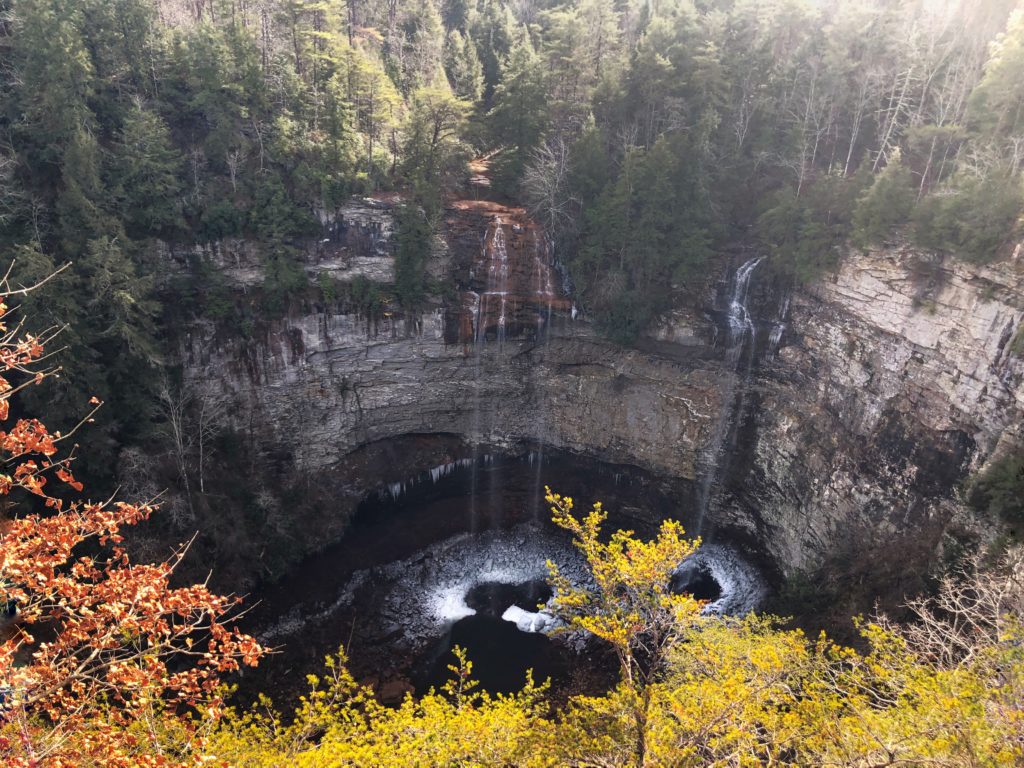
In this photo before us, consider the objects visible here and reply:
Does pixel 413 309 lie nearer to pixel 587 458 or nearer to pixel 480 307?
pixel 480 307

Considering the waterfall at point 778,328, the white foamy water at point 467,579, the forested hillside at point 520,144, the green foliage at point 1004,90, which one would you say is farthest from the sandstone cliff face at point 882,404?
the green foliage at point 1004,90

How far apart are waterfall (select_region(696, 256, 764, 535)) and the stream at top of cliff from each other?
2966mm

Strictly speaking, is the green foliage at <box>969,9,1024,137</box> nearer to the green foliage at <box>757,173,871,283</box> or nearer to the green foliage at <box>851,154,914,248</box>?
the green foliage at <box>851,154,914,248</box>

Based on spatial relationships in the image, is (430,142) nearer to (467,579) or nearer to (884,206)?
(884,206)

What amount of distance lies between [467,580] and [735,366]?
51.1 ft

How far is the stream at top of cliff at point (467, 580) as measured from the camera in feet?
73.7

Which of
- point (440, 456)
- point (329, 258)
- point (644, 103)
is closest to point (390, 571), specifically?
point (440, 456)

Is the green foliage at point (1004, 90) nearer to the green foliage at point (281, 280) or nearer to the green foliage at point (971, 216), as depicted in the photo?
the green foliage at point (971, 216)

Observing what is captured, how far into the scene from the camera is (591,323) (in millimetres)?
28844

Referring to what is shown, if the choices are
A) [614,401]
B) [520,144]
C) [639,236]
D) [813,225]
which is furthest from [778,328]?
[520,144]

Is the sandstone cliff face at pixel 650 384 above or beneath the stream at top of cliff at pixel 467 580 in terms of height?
above

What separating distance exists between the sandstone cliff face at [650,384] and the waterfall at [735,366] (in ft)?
0.61

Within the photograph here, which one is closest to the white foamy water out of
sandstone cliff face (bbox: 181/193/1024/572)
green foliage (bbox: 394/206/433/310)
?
sandstone cliff face (bbox: 181/193/1024/572)

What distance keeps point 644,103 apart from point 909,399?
19183mm
